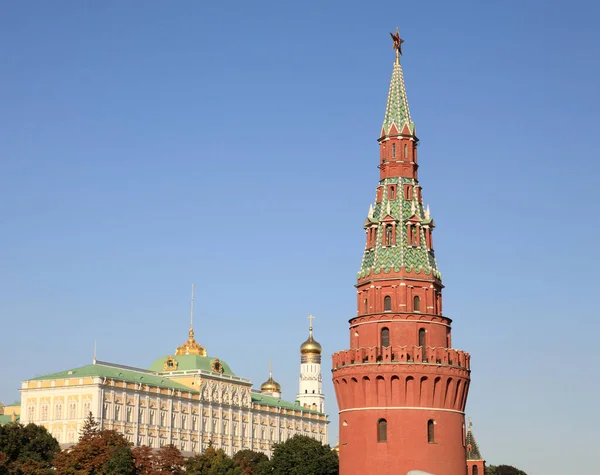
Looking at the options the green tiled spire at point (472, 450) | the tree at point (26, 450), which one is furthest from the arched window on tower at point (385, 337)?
the tree at point (26, 450)

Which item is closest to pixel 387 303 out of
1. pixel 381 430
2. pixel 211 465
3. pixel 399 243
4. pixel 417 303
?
pixel 417 303

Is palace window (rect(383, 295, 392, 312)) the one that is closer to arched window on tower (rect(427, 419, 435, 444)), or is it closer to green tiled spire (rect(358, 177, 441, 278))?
green tiled spire (rect(358, 177, 441, 278))

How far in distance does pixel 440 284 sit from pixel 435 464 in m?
14.0

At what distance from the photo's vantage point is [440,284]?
8962 centimetres

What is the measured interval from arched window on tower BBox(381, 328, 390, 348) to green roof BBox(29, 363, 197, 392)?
262ft

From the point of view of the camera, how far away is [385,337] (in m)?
86.9

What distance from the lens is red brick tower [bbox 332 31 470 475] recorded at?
276ft

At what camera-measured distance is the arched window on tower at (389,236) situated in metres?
89.2

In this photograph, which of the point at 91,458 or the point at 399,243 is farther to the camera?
the point at 91,458

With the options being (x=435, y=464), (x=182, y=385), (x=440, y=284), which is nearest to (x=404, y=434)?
(x=435, y=464)

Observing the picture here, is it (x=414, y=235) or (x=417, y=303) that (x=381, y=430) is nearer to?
(x=417, y=303)

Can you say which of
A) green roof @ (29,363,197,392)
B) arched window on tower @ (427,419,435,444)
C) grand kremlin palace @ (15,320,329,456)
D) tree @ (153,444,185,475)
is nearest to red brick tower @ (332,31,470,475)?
arched window on tower @ (427,419,435,444)

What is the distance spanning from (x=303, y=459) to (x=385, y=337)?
44.7 m

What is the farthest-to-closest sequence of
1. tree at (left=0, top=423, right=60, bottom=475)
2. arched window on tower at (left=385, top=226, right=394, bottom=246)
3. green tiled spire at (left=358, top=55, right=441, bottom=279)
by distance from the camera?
tree at (left=0, top=423, right=60, bottom=475) < arched window on tower at (left=385, top=226, right=394, bottom=246) < green tiled spire at (left=358, top=55, right=441, bottom=279)
